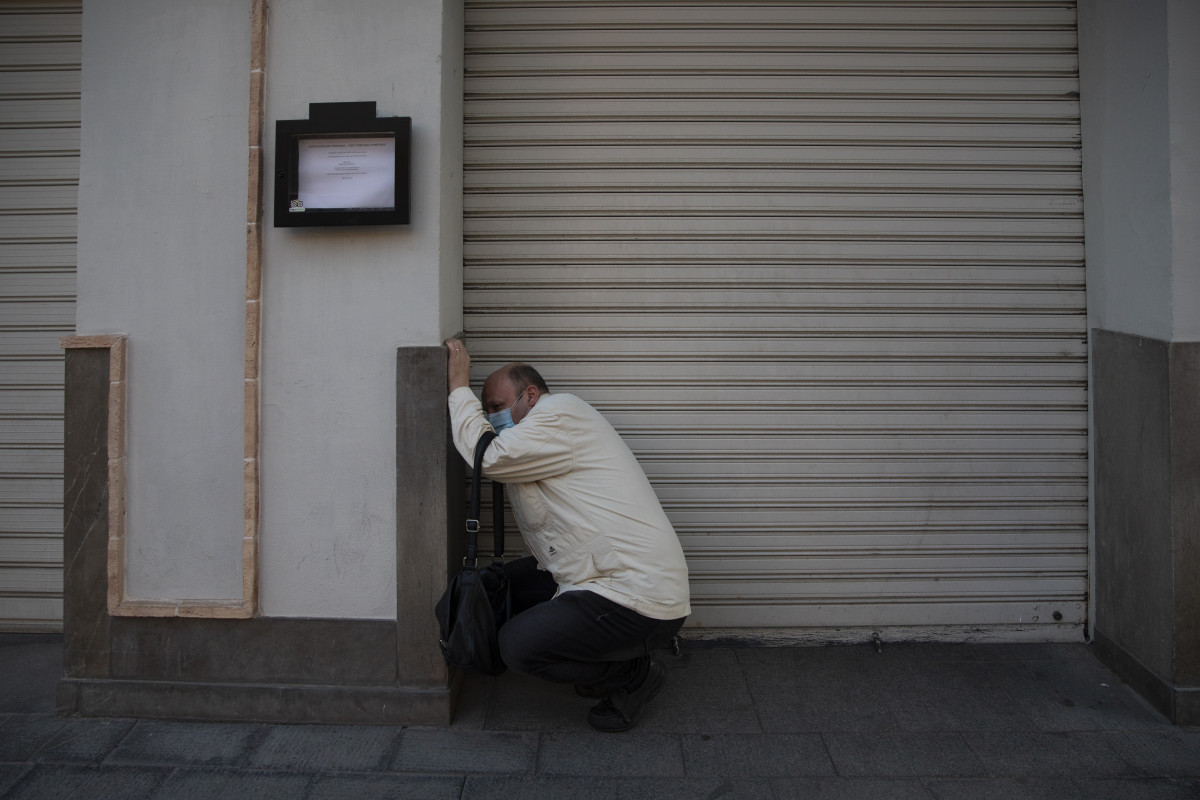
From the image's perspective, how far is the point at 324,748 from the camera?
3846 millimetres

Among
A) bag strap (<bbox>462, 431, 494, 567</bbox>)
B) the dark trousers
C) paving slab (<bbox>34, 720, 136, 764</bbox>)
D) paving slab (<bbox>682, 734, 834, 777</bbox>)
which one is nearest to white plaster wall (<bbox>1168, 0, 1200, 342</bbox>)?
paving slab (<bbox>682, 734, 834, 777</bbox>)

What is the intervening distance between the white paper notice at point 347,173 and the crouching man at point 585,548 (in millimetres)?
746

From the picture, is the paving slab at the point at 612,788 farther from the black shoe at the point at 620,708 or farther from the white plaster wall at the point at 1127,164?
the white plaster wall at the point at 1127,164

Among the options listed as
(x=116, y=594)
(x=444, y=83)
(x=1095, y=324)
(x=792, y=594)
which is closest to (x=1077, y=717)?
(x=792, y=594)

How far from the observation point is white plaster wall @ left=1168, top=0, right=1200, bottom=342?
4.07 meters

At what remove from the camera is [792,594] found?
4.86 metres

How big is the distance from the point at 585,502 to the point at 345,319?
53.1 inches

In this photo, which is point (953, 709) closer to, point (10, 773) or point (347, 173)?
point (347, 173)

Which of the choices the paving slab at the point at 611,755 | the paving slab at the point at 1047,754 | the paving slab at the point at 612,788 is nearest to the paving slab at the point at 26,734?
the paving slab at the point at 612,788

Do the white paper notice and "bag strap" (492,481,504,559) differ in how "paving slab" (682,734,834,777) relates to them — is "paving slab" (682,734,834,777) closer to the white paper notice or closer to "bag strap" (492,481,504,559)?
"bag strap" (492,481,504,559)

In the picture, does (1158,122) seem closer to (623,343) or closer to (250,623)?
(623,343)

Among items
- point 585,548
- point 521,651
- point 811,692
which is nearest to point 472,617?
point 521,651

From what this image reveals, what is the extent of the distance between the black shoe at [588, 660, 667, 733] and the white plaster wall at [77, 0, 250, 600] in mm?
1787

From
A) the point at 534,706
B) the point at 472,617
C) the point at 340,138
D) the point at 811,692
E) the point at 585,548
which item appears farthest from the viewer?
the point at 811,692
